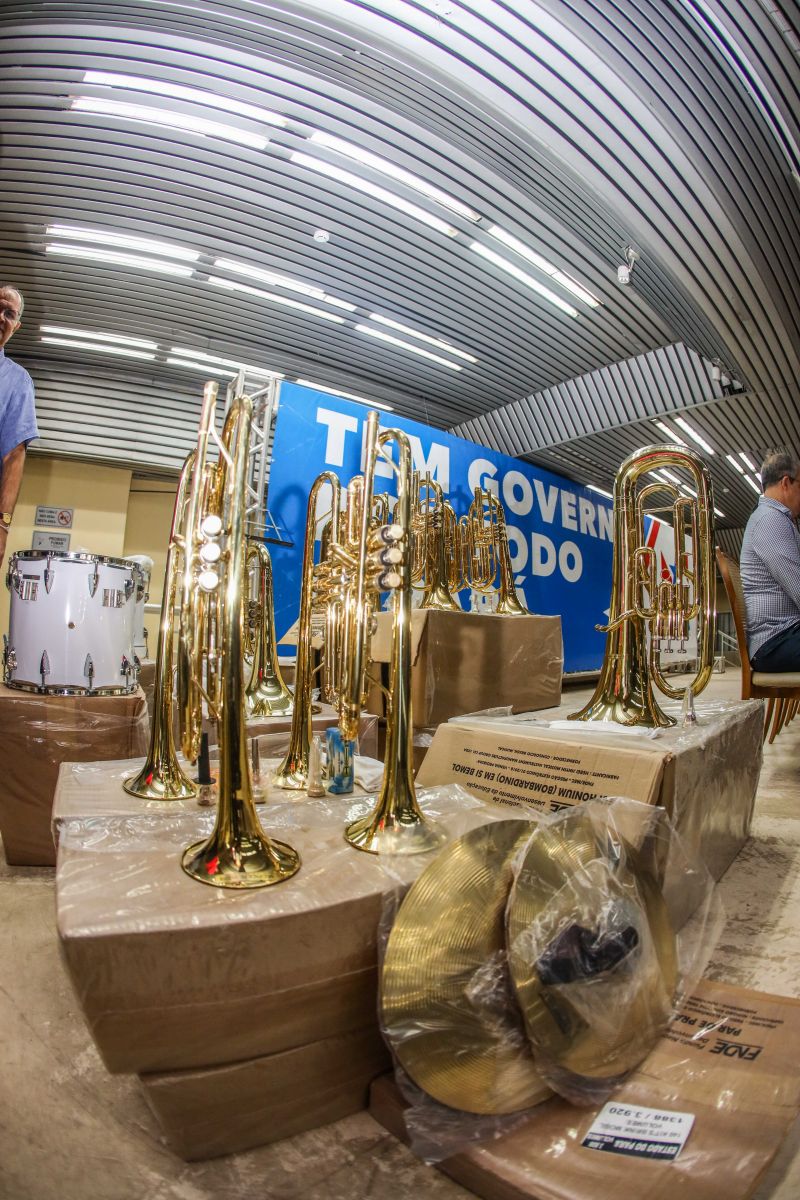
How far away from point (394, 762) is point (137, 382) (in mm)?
6253

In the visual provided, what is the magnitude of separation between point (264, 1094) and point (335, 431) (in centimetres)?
344

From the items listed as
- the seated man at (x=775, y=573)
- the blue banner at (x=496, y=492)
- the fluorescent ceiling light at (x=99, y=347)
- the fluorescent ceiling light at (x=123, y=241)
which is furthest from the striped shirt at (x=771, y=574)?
the fluorescent ceiling light at (x=99, y=347)

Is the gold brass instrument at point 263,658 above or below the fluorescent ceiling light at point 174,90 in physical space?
below

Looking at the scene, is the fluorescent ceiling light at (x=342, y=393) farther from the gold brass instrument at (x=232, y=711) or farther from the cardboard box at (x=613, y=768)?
the gold brass instrument at (x=232, y=711)

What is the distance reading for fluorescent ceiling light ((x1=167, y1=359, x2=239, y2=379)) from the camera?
5.51m

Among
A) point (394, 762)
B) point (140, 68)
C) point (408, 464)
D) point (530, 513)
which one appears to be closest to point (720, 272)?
point (530, 513)

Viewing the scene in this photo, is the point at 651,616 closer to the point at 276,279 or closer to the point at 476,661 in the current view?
the point at 476,661

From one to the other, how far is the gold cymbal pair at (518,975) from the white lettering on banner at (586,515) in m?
5.55

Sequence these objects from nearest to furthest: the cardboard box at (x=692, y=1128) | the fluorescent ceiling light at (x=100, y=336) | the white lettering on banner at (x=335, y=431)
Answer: the cardboard box at (x=692, y=1128)
the white lettering on banner at (x=335, y=431)
the fluorescent ceiling light at (x=100, y=336)

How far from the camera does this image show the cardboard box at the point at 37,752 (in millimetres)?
1648

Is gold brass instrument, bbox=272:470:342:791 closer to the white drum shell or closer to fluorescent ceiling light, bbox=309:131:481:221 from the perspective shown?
the white drum shell

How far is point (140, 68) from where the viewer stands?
2721mm

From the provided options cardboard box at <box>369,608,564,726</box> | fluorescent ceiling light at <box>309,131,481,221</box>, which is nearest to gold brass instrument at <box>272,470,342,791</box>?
cardboard box at <box>369,608,564,726</box>

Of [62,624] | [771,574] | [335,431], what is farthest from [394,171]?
[62,624]
